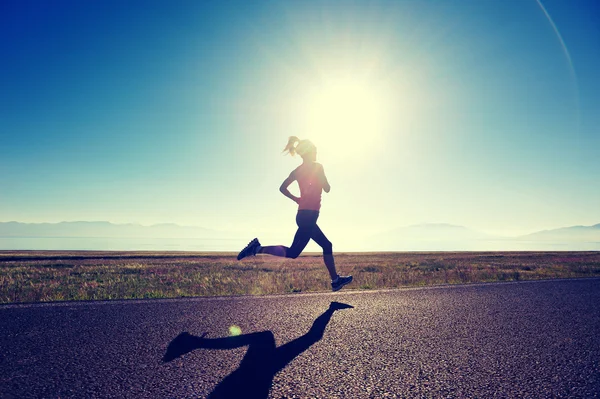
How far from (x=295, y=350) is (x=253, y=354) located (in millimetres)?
389

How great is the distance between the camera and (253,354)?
291 centimetres

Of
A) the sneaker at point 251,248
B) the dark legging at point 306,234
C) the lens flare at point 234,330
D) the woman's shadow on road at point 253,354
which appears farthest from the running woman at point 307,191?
the lens flare at point 234,330

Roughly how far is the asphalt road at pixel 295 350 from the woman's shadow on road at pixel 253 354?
10mm

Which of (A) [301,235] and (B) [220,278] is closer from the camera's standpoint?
(A) [301,235]

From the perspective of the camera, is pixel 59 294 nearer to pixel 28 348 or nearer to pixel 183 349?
pixel 28 348

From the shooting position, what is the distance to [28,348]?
9.57ft

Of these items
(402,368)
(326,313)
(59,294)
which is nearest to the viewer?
(402,368)

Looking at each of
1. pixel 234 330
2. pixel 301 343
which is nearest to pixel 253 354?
pixel 301 343

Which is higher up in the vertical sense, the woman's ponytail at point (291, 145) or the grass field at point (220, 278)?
the woman's ponytail at point (291, 145)

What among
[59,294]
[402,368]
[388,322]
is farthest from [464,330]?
[59,294]

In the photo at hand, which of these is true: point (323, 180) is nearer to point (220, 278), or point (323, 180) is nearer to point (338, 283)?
point (338, 283)

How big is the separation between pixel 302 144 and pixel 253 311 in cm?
282

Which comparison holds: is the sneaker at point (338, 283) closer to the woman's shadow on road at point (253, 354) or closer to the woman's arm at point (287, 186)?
the woman's arm at point (287, 186)

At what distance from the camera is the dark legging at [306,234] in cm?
572
